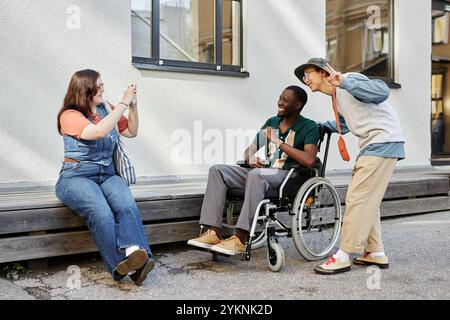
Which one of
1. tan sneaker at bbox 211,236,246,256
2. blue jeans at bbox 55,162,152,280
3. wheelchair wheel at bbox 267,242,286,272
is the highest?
A: blue jeans at bbox 55,162,152,280

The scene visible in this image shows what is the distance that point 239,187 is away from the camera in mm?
4020

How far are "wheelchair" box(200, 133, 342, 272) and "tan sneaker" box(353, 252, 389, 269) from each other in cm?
28

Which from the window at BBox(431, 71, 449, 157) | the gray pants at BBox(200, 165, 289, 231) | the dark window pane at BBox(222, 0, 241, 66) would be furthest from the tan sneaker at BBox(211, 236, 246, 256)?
the window at BBox(431, 71, 449, 157)

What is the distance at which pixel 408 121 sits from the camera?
7.83m

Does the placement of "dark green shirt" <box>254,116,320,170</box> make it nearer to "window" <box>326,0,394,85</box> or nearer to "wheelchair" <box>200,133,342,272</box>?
"wheelchair" <box>200,133,342,272</box>

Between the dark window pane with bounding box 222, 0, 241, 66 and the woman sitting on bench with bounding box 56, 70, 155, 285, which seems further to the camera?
the dark window pane with bounding box 222, 0, 241, 66

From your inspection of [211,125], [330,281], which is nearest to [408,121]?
[211,125]

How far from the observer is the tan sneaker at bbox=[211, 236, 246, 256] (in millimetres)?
3719

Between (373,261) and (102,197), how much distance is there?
1.87 m

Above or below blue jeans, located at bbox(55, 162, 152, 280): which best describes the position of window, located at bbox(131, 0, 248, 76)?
above

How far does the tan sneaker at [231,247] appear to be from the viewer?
3719 mm

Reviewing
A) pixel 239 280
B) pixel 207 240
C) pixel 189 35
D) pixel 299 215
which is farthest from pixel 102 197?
pixel 189 35

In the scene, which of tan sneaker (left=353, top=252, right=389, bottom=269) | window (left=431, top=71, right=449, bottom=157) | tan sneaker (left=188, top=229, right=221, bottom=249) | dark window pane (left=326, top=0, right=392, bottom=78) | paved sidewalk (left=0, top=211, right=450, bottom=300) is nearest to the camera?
paved sidewalk (left=0, top=211, right=450, bottom=300)
